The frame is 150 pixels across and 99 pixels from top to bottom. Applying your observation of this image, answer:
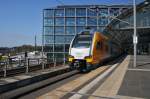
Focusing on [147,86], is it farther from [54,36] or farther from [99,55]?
[54,36]

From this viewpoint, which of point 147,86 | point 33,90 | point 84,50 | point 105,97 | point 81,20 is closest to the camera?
point 105,97

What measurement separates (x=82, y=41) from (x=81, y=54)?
1.21 m

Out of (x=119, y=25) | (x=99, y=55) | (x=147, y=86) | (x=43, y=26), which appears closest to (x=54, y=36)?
(x=43, y=26)

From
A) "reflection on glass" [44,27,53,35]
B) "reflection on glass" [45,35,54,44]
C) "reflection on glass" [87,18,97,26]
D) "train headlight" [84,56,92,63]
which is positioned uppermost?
"reflection on glass" [87,18,97,26]

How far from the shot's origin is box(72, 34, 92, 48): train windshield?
68.2 ft

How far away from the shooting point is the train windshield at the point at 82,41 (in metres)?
20.8

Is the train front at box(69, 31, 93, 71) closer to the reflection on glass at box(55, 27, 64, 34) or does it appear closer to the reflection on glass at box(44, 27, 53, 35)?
the reflection on glass at box(55, 27, 64, 34)

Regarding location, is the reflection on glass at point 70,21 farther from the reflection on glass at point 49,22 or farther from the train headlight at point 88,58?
the train headlight at point 88,58

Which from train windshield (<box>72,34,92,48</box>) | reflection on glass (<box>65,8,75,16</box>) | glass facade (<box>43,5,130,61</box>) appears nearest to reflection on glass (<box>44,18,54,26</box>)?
glass facade (<box>43,5,130,61</box>)

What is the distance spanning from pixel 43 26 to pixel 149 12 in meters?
37.7

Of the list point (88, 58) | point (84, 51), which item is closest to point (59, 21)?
point (84, 51)

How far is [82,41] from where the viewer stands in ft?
69.2

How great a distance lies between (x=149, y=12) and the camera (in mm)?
56219

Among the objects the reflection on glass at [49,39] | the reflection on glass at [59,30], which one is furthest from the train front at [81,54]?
the reflection on glass at [59,30]
